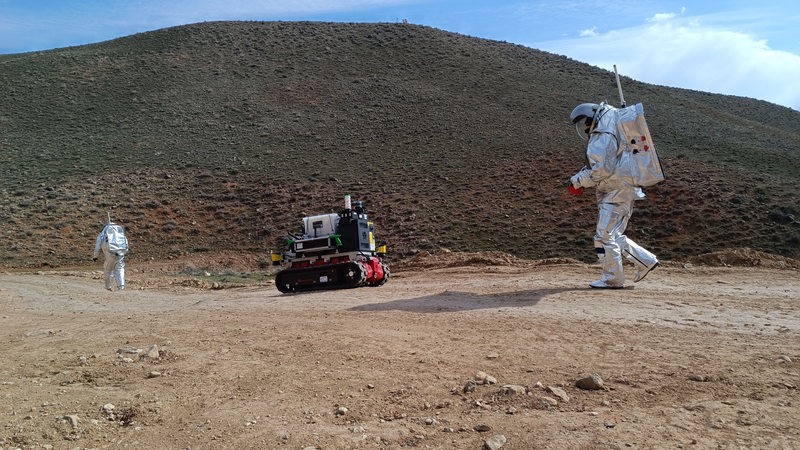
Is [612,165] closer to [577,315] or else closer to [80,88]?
[577,315]

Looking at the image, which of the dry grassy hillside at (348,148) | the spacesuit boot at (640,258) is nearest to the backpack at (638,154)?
the spacesuit boot at (640,258)

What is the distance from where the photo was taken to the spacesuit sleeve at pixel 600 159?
1216cm

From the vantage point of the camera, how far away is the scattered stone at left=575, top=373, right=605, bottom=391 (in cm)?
578

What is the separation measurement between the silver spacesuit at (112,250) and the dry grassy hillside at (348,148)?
1266 cm

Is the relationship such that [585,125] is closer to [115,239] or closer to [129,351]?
[129,351]

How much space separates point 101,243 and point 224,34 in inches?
2127

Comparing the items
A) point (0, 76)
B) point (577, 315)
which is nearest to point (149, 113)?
point (0, 76)

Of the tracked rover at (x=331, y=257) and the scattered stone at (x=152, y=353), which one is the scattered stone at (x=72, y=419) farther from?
the tracked rover at (x=331, y=257)

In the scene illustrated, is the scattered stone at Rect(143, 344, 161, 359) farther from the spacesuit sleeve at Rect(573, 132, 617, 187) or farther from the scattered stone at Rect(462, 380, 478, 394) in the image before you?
the spacesuit sleeve at Rect(573, 132, 617, 187)

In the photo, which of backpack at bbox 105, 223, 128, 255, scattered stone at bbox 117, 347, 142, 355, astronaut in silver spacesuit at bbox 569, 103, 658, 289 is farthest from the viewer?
backpack at bbox 105, 223, 128, 255

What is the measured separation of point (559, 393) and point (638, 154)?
7796 millimetres

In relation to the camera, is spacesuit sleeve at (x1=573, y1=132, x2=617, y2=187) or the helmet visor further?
the helmet visor

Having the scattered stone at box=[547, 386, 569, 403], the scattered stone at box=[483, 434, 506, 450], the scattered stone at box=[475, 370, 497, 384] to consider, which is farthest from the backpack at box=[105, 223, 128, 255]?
the scattered stone at box=[483, 434, 506, 450]

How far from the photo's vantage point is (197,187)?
127 feet
